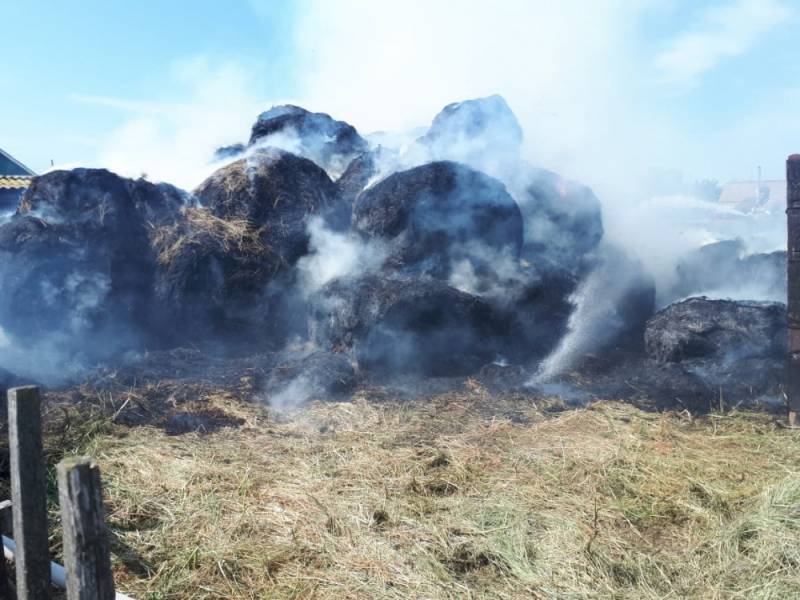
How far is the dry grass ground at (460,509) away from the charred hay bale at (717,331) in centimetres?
151

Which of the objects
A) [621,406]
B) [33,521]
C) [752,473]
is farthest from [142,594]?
[621,406]

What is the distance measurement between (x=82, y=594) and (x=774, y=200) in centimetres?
4654

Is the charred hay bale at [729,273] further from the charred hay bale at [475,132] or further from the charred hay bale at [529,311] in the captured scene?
the charred hay bale at [475,132]

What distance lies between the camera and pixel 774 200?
132 feet

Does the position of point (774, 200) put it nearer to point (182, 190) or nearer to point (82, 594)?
point (182, 190)

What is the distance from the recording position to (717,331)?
7.48 m

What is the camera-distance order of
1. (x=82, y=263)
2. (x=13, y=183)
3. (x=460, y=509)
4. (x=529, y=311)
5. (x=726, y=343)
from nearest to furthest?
(x=460, y=509) → (x=726, y=343) → (x=529, y=311) → (x=82, y=263) → (x=13, y=183)

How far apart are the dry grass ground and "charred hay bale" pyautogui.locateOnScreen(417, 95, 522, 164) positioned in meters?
6.20

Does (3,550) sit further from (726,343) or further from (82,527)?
(726,343)

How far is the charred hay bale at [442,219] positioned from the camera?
8539 millimetres

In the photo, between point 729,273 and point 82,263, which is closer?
point 82,263

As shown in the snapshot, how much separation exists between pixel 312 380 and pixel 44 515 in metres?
4.55

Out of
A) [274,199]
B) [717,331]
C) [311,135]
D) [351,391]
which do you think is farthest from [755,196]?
[351,391]

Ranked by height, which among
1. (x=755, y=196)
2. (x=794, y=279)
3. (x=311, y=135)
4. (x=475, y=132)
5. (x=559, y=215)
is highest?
(x=755, y=196)
